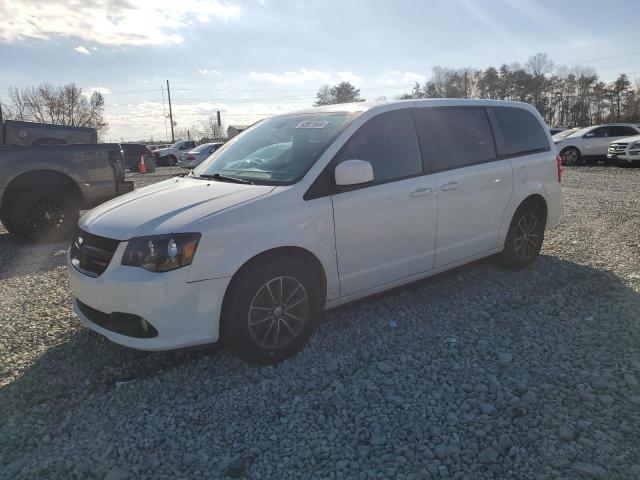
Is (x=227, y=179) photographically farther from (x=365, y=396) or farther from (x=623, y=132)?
(x=623, y=132)

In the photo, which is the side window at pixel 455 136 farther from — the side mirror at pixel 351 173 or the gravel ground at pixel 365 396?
the gravel ground at pixel 365 396

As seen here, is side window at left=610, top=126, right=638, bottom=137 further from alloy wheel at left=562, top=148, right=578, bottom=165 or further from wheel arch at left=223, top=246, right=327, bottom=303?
wheel arch at left=223, top=246, right=327, bottom=303

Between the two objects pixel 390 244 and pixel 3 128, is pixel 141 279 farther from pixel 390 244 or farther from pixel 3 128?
pixel 3 128

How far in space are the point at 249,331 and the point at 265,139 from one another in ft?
6.07

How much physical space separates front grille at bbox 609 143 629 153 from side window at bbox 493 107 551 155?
15.8 meters

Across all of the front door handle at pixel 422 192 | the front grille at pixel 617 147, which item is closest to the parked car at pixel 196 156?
the front grille at pixel 617 147

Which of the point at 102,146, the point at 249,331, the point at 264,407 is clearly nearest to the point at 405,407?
the point at 264,407

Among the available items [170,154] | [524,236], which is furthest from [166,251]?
[170,154]

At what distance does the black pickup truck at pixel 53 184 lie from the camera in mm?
6668

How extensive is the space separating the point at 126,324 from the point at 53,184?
4824 millimetres

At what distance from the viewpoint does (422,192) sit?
3.97 m

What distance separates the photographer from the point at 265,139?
424cm

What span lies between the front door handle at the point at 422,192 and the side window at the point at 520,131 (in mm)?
1345

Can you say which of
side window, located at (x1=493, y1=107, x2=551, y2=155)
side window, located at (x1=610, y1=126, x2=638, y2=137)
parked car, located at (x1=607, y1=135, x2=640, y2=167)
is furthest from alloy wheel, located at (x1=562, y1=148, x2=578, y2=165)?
side window, located at (x1=493, y1=107, x2=551, y2=155)
